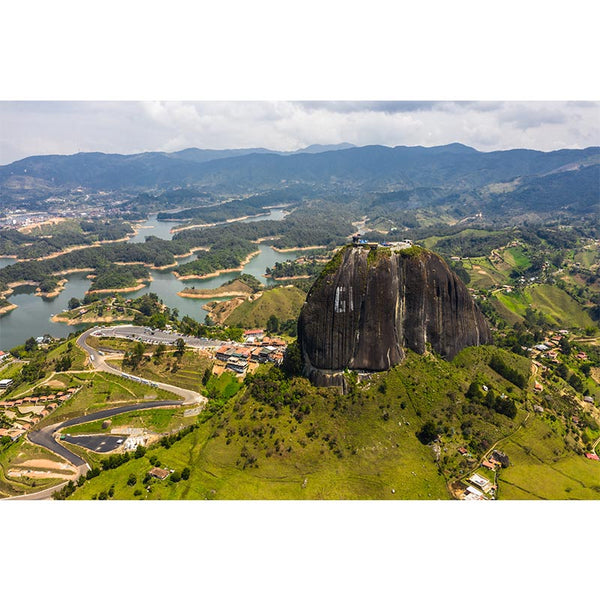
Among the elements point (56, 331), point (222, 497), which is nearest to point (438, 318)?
point (222, 497)

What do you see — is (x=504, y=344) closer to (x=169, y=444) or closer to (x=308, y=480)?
(x=308, y=480)

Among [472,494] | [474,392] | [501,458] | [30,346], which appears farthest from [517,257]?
[30,346]

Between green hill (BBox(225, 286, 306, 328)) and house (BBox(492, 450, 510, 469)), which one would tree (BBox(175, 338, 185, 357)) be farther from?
house (BBox(492, 450, 510, 469))

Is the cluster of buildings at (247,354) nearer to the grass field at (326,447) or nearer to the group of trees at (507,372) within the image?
the grass field at (326,447)

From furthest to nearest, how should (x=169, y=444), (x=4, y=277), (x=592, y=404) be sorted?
(x=4, y=277), (x=592, y=404), (x=169, y=444)

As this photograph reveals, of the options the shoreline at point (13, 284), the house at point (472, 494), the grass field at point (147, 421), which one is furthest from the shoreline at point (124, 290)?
the house at point (472, 494)

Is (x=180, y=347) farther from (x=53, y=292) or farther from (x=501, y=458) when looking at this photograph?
(x=53, y=292)
